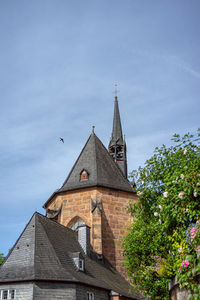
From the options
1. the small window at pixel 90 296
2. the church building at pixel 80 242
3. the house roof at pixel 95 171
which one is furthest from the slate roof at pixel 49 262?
the house roof at pixel 95 171

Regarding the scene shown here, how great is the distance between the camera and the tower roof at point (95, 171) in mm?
26531

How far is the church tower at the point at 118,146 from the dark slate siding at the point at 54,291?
15.9 metres

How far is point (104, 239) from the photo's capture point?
24.4 m

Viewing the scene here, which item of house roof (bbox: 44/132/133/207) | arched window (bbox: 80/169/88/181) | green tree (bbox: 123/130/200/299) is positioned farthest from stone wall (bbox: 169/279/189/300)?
arched window (bbox: 80/169/88/181)

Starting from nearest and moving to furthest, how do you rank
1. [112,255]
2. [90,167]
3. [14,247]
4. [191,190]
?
[191,190] < [14,247] < [112,255] < [90,167]

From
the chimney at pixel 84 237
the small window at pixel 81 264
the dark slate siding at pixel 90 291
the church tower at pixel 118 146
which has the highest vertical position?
the church tower at pixel 118 146

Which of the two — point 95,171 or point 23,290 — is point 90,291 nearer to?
point 23,290

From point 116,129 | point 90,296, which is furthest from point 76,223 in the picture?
point 116,129

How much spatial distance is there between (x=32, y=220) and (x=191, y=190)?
13.1m

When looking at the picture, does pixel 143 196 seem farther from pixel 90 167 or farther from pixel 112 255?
pixel 90 167

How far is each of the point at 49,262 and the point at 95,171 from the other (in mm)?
10277

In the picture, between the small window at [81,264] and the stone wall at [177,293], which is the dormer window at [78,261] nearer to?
the small window at [81,264]

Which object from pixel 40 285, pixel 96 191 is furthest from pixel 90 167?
pixel 40 285

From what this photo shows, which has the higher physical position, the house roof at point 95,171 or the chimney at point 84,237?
the house roof at point 95,171
